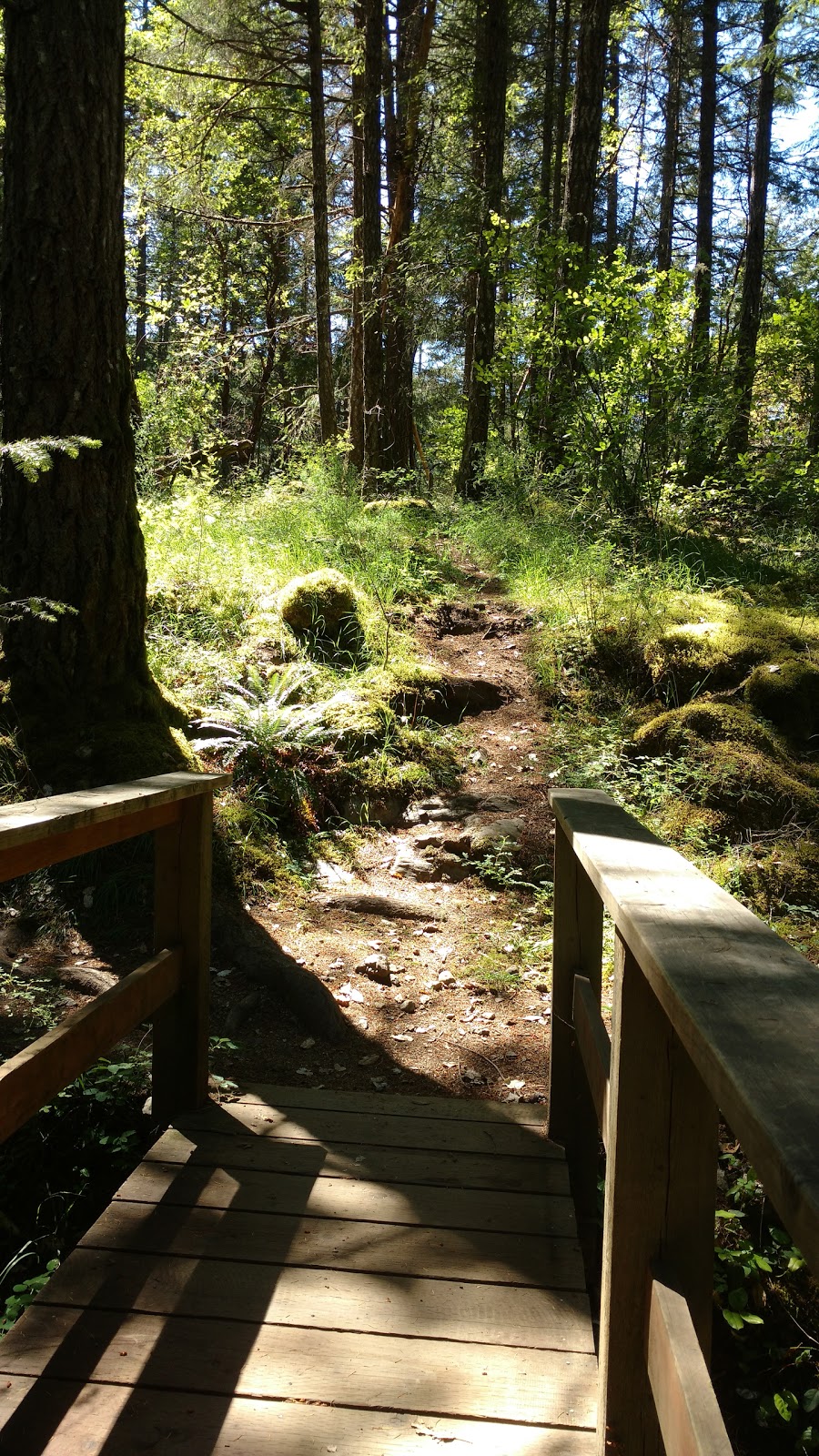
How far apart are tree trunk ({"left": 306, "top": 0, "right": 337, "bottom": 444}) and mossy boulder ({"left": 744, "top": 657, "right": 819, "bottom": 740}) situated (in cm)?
867

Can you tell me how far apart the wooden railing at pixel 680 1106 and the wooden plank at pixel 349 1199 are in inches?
25.6

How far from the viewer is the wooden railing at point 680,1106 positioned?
86cm

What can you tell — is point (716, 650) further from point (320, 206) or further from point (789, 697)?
point (320, 206)

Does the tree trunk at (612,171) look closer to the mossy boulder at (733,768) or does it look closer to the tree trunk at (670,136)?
the tree trunk at (670,136)

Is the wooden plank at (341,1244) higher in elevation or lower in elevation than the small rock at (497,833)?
higher

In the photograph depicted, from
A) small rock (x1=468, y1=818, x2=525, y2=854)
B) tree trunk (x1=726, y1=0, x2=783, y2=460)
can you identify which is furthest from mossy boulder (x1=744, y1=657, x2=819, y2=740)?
tree trunk (x1=726, y1=0, x2=783, y2=460)

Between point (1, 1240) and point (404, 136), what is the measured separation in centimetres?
1593

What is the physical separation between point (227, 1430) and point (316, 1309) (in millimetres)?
400

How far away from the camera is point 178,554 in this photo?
26.9ft

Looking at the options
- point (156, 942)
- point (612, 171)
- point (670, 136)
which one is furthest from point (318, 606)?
point (670, 136)

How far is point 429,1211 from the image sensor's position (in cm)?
272

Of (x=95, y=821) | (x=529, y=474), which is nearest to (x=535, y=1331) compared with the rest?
(x=95, y=821)

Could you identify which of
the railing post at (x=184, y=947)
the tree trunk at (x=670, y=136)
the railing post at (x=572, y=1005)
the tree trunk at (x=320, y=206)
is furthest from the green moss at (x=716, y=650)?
the tree trunk at (x=670, y=136)

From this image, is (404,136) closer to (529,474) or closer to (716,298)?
(716,298)
